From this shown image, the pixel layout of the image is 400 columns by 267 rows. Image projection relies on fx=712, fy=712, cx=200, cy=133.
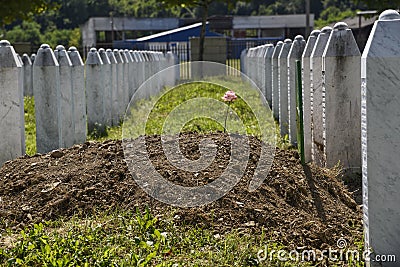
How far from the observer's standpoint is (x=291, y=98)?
8.97 meters

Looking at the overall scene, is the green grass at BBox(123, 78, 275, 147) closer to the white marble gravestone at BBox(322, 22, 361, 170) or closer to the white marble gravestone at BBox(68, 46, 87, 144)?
the white marble gravestone at BBox(68, 46, 87, 144)

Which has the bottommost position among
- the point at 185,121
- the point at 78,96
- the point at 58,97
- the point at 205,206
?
the point at 185,121

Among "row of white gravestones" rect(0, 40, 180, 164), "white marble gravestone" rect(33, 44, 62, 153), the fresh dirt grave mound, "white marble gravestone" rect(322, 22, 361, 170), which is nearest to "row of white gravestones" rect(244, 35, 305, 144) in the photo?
"white marble gravestone" rect(322, 22, 361, 170)

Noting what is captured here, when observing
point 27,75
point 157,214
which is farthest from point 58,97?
point 27,75

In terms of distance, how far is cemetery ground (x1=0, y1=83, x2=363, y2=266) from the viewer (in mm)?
4367

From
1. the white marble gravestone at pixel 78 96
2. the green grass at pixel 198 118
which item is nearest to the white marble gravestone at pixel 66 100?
the white marble gravestone at pixel 78 96

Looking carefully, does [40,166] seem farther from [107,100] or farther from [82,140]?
[107,100]

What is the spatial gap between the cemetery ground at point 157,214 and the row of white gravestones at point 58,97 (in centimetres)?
101

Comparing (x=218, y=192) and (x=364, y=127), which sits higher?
(x=364, y=127)

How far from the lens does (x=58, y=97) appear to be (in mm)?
8406

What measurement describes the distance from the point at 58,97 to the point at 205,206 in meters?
3.83

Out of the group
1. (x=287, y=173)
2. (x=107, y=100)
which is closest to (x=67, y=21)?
(x=107, y=100)

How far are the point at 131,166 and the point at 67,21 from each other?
10168 cm

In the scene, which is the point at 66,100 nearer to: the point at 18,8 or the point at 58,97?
the point at 58,97
